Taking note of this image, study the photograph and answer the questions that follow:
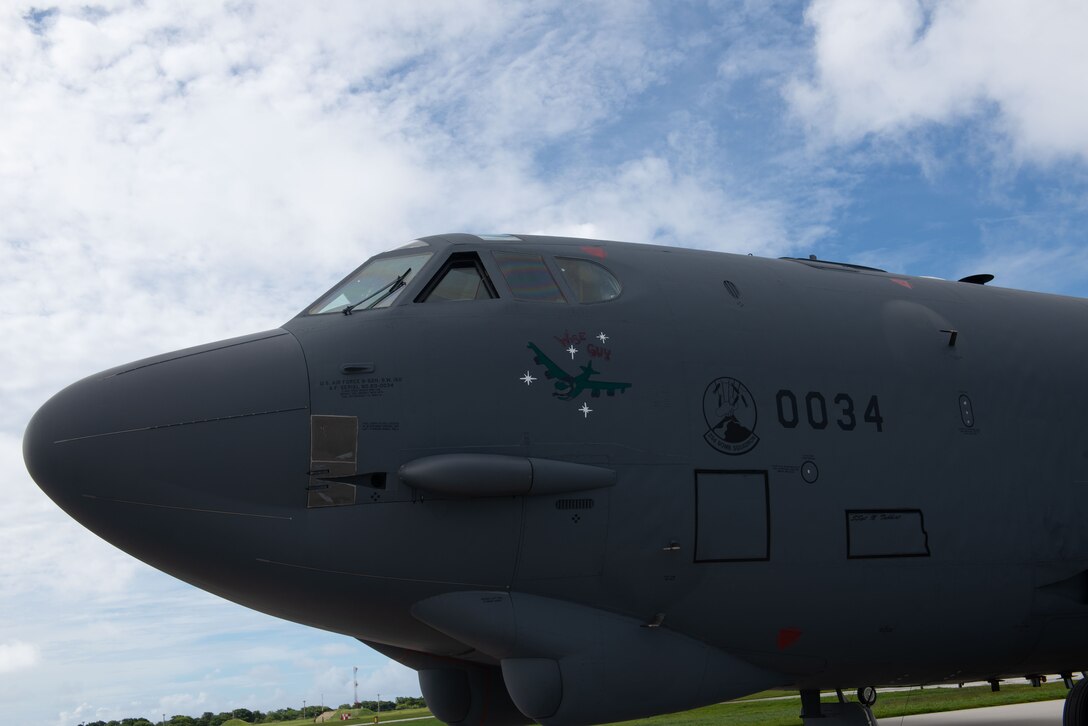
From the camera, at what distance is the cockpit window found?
7332 mm

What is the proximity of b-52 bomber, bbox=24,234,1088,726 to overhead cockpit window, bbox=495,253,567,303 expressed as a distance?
0.02 meters

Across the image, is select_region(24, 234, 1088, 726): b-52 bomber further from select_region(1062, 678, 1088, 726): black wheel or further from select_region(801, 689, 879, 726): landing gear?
select_region(1062, 678, 1088, 726): black wheel

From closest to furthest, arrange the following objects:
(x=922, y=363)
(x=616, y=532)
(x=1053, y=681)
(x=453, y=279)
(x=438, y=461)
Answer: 1. (x=438, y=461)
2. (x=616, y=532)
3. (x=453, y=279)
4. (x=922, y=363)
5. (x=1053, y=681)

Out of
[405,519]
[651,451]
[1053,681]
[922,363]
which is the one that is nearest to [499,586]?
[405,519]

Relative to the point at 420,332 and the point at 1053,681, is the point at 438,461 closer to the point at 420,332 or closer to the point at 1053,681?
the point at 420,332

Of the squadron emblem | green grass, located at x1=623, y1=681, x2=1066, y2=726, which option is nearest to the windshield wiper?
the squadron emblem

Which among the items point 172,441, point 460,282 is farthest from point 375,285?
point 172,441

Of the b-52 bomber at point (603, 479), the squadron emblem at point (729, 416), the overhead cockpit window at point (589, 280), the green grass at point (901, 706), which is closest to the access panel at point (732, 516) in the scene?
the b-52 bomber at point (603, 479)

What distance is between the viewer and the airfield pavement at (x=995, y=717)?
15.6 metres

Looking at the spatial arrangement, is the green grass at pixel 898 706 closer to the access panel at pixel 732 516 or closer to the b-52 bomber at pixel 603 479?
the b-52 bomber at pixel 603 479

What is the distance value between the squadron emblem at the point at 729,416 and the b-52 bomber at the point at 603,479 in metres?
0.02

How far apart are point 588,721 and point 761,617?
5.08ft

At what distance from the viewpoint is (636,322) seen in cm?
741

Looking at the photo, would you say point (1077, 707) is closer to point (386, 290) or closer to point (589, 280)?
point (589, 280)
